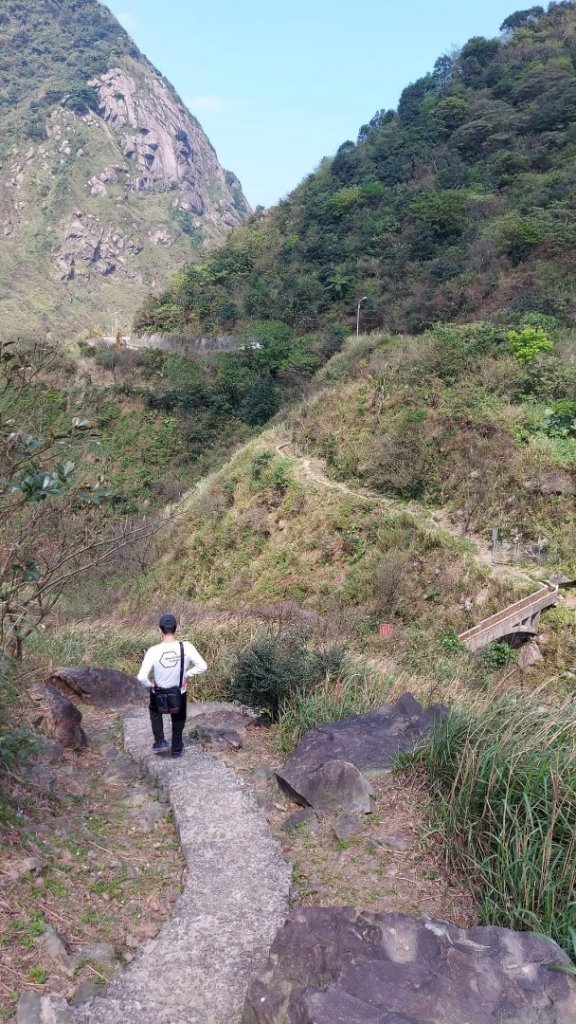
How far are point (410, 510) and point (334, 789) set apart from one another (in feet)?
42.1

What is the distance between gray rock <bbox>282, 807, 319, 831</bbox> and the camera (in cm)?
353

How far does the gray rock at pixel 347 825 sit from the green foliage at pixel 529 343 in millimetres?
16017

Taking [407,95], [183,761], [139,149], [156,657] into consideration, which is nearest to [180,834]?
[183,761]

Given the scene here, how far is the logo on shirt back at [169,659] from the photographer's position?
4.43m

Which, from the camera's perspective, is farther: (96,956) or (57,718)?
(57,718)

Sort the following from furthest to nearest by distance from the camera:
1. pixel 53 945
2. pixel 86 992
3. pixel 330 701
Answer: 1. pixel 330 701
2. pixel 53 945
3. pixel 86 992

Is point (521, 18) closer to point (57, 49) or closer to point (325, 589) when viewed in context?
point (325, 589)

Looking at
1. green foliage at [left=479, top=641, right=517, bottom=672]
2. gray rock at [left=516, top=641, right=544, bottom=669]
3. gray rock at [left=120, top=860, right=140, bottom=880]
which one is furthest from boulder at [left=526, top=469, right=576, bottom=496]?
gray rock at [left=120, top=860, right=140, bottom=880]

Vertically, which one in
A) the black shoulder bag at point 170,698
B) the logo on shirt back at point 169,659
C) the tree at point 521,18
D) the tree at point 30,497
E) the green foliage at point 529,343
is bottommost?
the black shoulder bag at point 170,698

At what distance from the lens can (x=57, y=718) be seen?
4.41 m

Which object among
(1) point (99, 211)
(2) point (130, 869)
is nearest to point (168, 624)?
(2) point (130, 869)

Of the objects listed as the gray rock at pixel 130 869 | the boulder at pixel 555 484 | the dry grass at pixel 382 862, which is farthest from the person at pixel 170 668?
the boulder at pixel 555 484

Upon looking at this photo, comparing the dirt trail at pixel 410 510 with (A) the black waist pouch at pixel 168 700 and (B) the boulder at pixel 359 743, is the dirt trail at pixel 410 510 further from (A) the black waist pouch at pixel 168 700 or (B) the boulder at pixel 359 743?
(A) the black waist pouch at pixel 168 700

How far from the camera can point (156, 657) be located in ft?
14.6
